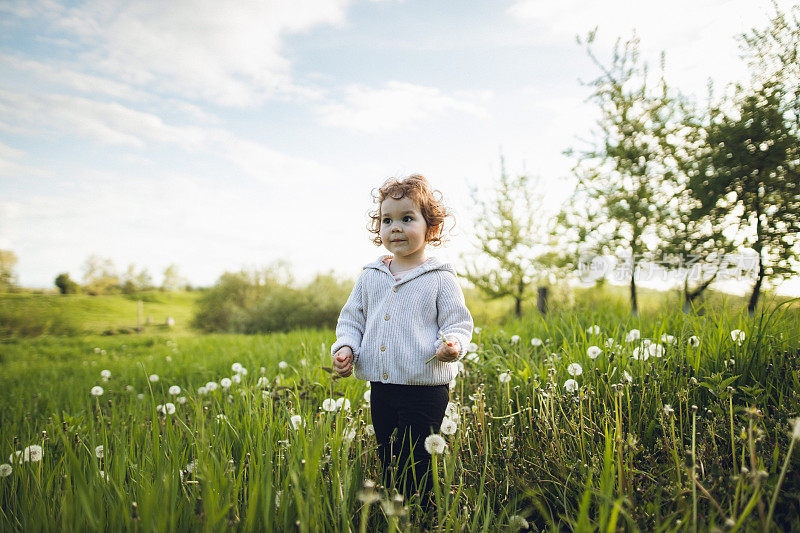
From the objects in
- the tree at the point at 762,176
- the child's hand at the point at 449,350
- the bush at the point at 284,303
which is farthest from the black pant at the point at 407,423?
the bush at the point at 284,303

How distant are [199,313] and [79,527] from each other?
81.8 ft

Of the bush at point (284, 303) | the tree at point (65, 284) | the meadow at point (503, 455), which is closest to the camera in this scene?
the meadow at point (503, 455)

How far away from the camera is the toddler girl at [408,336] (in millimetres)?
2377

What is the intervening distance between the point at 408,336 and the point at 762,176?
25.4ft

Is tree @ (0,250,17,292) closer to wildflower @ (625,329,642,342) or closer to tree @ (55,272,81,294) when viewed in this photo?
tree @ (55,272,81,294)

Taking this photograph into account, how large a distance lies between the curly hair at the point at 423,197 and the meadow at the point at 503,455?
111 centimetres

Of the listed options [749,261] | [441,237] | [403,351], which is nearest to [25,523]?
[403,351]

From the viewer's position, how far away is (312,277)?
18.2m

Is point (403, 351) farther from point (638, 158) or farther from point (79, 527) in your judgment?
point (638, 158)

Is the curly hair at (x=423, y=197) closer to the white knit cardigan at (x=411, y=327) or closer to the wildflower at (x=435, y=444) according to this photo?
the white knit cardigan at (x=411, y=327)

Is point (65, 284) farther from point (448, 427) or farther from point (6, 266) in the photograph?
point (448, 427)

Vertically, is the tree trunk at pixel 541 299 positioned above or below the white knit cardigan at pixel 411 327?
below

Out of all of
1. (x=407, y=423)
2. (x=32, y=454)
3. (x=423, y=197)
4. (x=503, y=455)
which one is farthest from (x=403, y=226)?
(x=32, y=454)

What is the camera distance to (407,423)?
240 centimetres
